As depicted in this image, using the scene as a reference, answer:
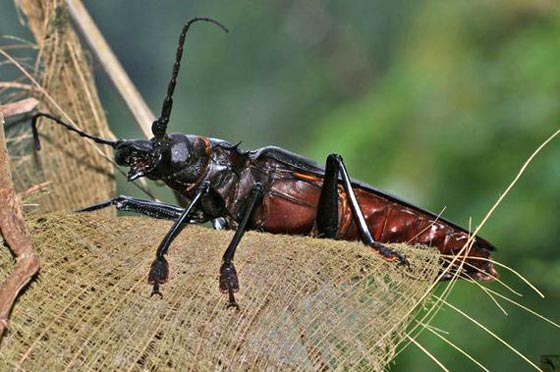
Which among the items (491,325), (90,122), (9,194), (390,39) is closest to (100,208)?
(90,122)

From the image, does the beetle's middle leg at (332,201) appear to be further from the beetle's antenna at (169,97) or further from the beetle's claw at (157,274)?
the beetle's claw at (157,274)

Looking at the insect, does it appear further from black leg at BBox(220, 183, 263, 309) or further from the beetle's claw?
the beetle's claw

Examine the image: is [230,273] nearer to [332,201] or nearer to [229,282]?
[229,282]

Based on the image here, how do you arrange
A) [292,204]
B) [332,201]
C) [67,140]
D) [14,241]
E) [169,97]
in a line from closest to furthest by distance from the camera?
1. [14,241]
2. [169,97]
3. [332,201]
4. [292,204]
5. [67,140]

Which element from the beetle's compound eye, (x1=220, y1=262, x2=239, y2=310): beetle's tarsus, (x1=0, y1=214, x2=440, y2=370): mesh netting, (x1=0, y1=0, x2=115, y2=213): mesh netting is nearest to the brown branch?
(x1=0, y1=214, x2=440, y2=370): mesh netting

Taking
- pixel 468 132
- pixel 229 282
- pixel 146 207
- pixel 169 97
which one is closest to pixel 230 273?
pixel 229 282

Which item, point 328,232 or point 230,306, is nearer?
point 230,306

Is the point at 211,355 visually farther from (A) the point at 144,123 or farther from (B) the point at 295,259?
(A) the point at 144,123
